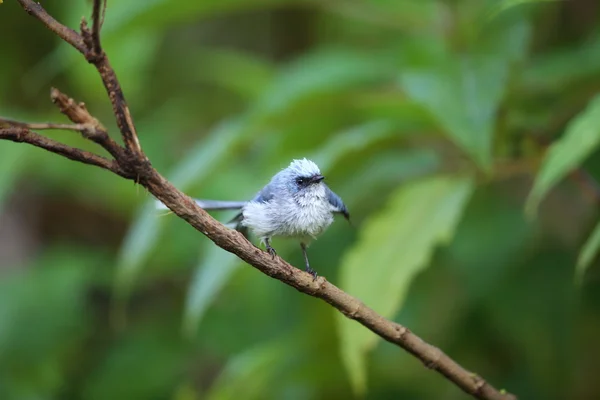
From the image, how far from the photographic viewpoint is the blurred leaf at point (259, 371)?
74.9 inches

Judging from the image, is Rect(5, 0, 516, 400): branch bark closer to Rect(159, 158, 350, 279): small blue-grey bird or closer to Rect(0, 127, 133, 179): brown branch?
Rect(0, 127, 133, 179): brown branch

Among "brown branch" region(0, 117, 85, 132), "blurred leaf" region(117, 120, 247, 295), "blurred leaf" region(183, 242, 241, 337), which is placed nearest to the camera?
"brown branch" region(0, 117, 85, 132)

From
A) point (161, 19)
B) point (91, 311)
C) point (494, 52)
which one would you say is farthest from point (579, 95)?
point (91, 311)

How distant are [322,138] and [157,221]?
67 cm

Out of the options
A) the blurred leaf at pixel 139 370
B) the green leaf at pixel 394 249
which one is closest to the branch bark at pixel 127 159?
the green leaf at pixel 394 249

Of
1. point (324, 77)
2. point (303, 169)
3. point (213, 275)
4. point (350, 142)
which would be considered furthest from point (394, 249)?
point (324, 77)

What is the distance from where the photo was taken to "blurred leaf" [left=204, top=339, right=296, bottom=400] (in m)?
1.90

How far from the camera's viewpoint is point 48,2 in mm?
3086

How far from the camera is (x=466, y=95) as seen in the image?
1710mm

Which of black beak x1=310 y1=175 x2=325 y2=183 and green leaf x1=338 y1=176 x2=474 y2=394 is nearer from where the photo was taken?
black beak x1=310 y1=175 x2=325 y2=183

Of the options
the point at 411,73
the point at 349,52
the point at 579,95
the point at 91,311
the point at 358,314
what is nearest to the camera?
the point at 358,314

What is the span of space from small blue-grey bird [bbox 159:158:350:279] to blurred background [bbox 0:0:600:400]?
41 centimetres

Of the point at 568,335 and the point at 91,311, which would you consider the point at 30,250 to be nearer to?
the point at 91,311

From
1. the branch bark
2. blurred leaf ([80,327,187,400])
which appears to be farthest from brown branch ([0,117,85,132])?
A: blurred leaf ([80,327,187,400])
